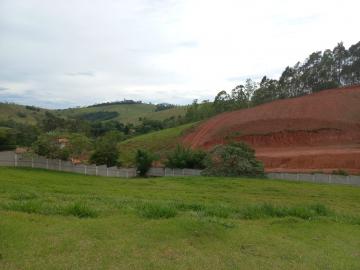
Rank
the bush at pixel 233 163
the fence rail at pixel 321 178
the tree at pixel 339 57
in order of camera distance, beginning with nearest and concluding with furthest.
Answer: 1. the fence rail at pixel 321 178
2. the bush at pixel 233 163
3. the tree at pixel 339 57

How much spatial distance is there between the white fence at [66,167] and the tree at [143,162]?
2.56 ft

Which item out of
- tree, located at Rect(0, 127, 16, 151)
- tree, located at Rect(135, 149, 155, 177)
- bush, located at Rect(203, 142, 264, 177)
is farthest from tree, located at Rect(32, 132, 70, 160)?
bush, located at Rect(203, 142, 264, 177)

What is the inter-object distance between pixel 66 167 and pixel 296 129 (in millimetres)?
39234

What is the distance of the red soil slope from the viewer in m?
A: 61.9

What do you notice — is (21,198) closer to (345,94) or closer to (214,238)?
(214,238)

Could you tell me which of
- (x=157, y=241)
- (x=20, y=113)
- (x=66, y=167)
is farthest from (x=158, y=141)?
(x=157, y=241)

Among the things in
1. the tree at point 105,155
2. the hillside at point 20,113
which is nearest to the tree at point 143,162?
the tree at point 105,155

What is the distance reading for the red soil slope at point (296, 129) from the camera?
2438 inches

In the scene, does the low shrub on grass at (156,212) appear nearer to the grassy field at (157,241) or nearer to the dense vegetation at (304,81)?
the grassy field at (157,241)

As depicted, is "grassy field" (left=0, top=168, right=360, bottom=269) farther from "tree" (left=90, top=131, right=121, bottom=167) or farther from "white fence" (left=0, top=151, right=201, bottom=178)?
"tree" (left=90, top=131, right=121, bottom=167)

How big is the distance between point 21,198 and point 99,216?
4041 mm

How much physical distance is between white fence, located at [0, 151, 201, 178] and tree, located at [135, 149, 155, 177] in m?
0.78

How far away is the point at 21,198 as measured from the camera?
493 inches

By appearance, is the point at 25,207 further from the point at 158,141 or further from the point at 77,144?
the point at 158,141
